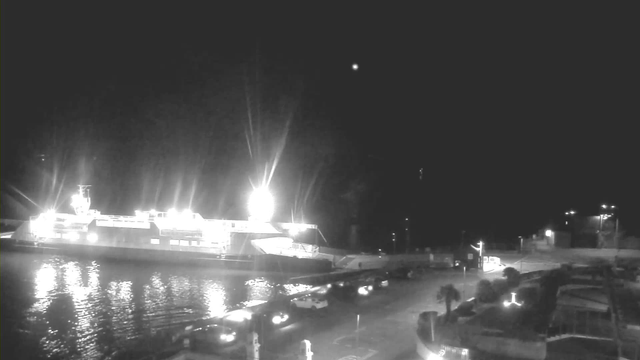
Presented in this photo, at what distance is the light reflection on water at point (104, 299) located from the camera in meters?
8.67

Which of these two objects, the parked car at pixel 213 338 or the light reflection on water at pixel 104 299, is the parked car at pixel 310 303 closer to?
the light reflection on water at pixel 104 299

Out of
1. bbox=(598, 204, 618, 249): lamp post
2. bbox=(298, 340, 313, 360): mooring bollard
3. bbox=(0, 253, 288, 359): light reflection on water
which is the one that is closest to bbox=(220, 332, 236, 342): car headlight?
bbox=(298, 340, 313, 360): mooring bollard

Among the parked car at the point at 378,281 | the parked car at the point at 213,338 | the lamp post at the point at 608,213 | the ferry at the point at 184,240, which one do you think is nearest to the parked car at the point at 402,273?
the parked car at the point at 378,281

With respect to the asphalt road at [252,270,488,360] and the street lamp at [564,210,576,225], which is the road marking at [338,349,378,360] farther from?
the street lamp at [564,210,576,225]

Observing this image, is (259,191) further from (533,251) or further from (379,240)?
(533,251)

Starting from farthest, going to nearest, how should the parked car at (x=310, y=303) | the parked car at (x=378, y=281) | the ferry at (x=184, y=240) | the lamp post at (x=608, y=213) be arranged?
the lamp post at (x=608, y=213)
the ferry at (x=184, y=240)
the parked car at (x=378, y=281)
the parked car at (x=310, y=303)

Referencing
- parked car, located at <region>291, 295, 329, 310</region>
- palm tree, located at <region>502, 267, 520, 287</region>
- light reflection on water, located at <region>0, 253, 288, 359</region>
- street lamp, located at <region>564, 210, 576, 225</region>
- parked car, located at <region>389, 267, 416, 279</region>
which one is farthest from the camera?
street lamp, located at <region>564, 210, 576, 225</region>

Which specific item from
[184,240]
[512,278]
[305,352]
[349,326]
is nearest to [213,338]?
[305,352]

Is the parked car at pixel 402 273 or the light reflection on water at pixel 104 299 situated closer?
the light reflection on water at pixel 104 299

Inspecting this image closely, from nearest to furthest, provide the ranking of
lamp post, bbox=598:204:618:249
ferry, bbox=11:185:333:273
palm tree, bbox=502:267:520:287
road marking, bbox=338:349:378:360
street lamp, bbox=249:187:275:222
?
road marking, bbox=338:349:378:360
palm tree, bbox=502:267:520:287
ferry, bbox=11:185:333:273
lamp post, bbox=598:204:618:249
street lamp, bbox=249:187:275:222

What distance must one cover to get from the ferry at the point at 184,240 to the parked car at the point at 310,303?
6.09m

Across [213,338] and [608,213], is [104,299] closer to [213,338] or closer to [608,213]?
[213,338]

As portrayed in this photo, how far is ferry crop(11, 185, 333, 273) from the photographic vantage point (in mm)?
15727

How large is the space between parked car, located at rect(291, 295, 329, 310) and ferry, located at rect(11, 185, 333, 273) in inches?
240
